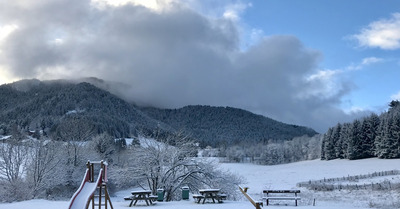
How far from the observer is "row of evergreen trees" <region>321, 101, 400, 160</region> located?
69.8m

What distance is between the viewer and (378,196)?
116ft

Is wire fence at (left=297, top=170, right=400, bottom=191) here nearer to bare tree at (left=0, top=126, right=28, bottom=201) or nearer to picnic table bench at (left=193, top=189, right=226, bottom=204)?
picnic table bench at (left=193, top=189, right=226, bottom=204)

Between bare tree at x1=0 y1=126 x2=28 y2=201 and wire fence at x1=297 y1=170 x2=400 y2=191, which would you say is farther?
wire fence at x1=297 y1=170 x2=400 y2=191

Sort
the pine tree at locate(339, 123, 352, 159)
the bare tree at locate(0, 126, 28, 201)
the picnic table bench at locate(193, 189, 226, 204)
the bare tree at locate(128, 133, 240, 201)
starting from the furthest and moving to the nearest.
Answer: the pine tree at locate(339, 123, 352, 159) < the bare tree at locate(0, 126, 28, 201) < the bare tree at locate(128, 133, 240, 201) < the picnic table bench at locate(193, 189, 226, 204)

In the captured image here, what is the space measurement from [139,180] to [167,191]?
9.93 feet

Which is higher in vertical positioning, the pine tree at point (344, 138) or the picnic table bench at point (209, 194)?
the pine tree at point (344, 138)

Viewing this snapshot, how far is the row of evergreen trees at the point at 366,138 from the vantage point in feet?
229

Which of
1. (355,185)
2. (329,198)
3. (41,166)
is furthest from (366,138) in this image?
(41,166)

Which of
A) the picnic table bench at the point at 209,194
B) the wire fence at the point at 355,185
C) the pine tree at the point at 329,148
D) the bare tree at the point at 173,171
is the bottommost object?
the wire fence at the point at 355,185

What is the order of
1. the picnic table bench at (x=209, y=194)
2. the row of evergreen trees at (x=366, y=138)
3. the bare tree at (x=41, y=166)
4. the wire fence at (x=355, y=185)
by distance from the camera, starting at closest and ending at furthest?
the picnic table bench at (x=209, y=194) → the bare tree at (x=41, y=166) → the wire fence at (x=355, y=185) → the row of evergreen trees at (x=366, y=138)

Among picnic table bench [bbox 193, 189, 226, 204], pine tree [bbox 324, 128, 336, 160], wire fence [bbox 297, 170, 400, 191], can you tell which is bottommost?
wire fence [bbox 297, 170, 400, 191]

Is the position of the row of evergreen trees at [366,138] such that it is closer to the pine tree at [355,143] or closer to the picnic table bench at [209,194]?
the pine tree at [355,143]

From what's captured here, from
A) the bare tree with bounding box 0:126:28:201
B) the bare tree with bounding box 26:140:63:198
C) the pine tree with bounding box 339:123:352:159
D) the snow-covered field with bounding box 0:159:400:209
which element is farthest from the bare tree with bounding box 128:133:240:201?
the pine tree with bounding box 339:123:352:159

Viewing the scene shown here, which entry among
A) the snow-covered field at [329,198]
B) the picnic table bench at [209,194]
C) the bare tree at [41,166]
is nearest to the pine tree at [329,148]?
the snow-covered field at [329,198]
